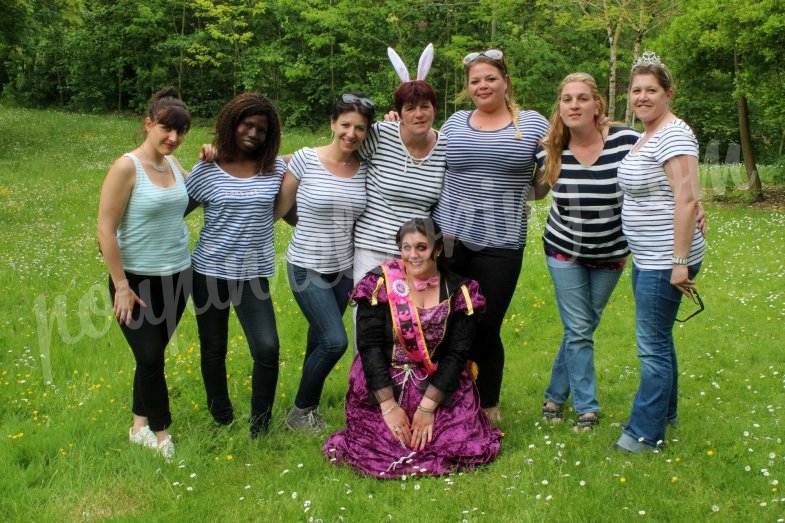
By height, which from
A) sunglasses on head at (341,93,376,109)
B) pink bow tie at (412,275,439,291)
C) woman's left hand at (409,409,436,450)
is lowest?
woman's left hand at (409,409,436,450)

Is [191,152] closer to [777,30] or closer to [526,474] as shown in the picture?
[777,30]

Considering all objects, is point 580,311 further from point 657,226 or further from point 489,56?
point 489,56

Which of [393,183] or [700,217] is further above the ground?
[393,183]

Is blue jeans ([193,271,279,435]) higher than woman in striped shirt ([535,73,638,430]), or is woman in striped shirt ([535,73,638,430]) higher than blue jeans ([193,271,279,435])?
woman in striped shirt ([535,73,638,430])

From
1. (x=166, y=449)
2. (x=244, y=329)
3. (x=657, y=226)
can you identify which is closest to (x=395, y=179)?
(x=244, y=329)

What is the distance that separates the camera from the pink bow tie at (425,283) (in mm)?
4121

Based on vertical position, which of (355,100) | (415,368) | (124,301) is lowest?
(415,368)

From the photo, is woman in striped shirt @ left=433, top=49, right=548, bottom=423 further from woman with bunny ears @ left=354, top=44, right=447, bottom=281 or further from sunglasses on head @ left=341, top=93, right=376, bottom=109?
sunglasses on head @ left=341, top=93, right=376, bottom=109

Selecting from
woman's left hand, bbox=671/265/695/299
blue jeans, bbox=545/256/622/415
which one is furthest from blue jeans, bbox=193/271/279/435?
woman's left hand, bbox=671/265/695/299

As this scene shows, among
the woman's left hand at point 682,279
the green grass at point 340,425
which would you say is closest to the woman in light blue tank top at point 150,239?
the green grass at point 340,425

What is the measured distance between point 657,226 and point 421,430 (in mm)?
1742

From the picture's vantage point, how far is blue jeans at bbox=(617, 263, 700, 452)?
12.5 feet

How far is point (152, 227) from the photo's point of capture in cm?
391

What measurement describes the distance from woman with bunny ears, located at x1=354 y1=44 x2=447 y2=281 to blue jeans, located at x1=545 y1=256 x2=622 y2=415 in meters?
0.89
